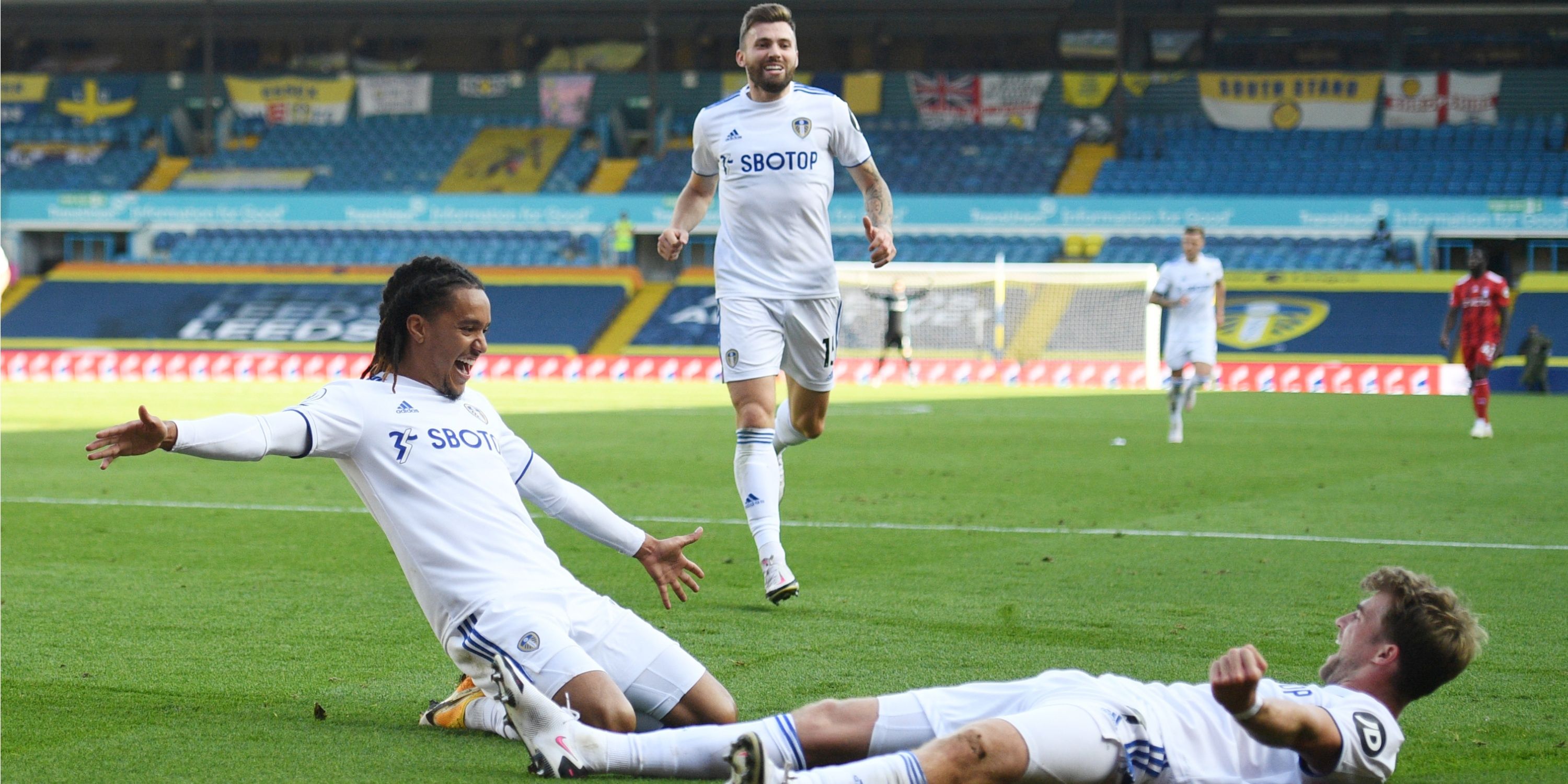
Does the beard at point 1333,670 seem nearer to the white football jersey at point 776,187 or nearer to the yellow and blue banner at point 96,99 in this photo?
the white football jersey at point 776,187

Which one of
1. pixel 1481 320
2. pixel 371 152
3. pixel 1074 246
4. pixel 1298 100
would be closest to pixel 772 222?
pixel 1481 320

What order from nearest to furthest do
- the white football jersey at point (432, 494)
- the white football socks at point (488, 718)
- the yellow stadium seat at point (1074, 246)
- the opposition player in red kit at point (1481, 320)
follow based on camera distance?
the white football jersey at point (432, 494), the white football socks at point (488, 718), the opposition player in red kit at point (1481, 320), the yellow stadium seat at point (1074, 246)

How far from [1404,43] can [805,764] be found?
3831cm

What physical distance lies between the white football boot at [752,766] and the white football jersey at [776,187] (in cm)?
398

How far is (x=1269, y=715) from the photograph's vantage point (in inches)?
124

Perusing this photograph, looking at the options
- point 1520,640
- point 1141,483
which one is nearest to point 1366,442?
point 1141,483

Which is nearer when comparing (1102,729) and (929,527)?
(1102,729)

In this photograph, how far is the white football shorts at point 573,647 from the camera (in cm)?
386

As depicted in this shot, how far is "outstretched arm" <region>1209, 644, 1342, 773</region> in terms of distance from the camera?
3.03m

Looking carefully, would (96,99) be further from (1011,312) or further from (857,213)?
(1011,312)

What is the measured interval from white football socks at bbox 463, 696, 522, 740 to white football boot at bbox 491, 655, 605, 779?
30.3 inches

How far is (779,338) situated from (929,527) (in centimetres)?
237

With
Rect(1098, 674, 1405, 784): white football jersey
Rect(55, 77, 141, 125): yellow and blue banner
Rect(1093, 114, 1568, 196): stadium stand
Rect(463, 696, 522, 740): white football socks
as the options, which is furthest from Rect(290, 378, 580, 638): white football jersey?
Rect(55, 77, 141, 125): yellow and blue banner

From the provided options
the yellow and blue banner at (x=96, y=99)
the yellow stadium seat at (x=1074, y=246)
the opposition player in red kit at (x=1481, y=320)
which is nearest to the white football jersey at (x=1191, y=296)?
the opposition player in red kit at (x=1481, y=320)
